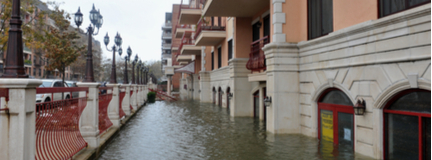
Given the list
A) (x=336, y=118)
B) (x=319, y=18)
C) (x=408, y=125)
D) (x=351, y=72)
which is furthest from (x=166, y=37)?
(x=408, y=125)

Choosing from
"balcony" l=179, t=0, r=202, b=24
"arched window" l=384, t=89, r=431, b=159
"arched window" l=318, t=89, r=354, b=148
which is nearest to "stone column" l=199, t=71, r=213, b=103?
"balcony" l=179, t=0, r=202, b=24

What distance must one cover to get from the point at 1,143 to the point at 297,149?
6396 mm

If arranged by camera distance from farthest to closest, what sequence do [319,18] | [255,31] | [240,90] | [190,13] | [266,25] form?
[190,13]
[240,90]
[255,31]
[266,25]
[319,18]

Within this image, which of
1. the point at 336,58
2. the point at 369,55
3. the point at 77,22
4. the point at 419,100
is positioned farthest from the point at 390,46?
the point at 77,22

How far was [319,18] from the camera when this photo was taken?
9594mm

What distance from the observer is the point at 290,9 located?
35.1ft

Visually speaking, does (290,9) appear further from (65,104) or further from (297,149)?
(65,104)

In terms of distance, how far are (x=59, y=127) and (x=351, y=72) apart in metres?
6.37

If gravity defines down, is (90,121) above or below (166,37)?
below

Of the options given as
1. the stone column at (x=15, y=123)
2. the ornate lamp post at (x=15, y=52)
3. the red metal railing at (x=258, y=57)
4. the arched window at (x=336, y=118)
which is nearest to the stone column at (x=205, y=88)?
the red metal railing at (x=258, y=57)

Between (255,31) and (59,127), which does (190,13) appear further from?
(59,127)

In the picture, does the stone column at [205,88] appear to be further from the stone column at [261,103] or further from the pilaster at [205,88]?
the stone column at [261,103]

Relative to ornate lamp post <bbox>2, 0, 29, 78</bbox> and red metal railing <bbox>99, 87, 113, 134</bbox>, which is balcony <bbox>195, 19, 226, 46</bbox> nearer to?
red metal railing <bbox>99, 87, 113, 134</bbox>

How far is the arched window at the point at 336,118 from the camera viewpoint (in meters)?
8.07
